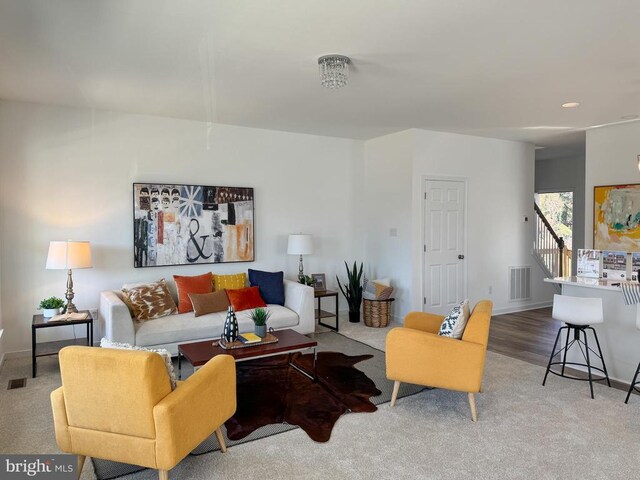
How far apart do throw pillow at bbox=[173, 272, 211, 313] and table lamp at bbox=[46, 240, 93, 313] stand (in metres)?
0.91

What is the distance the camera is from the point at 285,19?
8.40ft

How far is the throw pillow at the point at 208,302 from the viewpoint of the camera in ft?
14.7

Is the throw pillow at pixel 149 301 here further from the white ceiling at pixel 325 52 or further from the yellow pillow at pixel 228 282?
the white ceiling at pixel 325 52

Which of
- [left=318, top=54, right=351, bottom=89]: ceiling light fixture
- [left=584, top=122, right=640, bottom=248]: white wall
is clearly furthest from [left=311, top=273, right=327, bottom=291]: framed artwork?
[left=584, top=122, right=640, bottom=248]: white wall

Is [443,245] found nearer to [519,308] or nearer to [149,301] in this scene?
[519,308]

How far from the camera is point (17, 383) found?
3689mm

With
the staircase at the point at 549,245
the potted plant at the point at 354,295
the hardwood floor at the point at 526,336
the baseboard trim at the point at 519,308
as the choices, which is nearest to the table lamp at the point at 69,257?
the potted plant at the point at 354,295

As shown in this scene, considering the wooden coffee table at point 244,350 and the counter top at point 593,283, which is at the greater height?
the counter top at point 593,283

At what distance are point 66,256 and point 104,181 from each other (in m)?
1.03

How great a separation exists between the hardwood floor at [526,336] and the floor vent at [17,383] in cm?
445

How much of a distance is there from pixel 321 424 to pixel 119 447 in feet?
4.32

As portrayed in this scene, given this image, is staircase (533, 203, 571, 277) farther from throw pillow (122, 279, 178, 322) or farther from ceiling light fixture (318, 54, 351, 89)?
throw pillow (122, 279, 178, 322)

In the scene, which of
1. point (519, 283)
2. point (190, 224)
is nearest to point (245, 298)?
point (190, 224)

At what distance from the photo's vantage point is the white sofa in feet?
12.8
